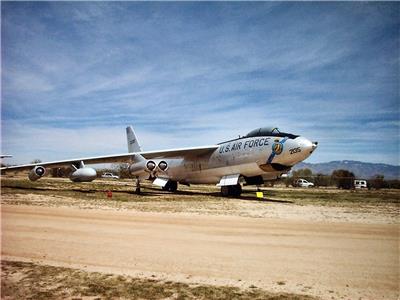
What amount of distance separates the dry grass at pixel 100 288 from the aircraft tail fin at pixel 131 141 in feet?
102

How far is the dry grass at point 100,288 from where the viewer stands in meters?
4.18

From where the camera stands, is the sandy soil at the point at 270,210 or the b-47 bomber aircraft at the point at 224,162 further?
the b-47 bomber aircraft at the point at 224,162

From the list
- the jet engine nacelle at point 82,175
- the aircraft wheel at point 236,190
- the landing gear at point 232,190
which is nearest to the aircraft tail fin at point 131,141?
the jet engine nacelle at point 82,175

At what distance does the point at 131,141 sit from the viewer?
37.2 meters

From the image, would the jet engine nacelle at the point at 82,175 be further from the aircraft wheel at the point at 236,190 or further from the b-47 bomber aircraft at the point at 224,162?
the aircraft wheel at the point at 236,190

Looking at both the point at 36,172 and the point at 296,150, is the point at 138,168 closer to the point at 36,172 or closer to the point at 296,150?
the point at 36,172

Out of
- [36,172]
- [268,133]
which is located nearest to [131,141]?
[36,172]

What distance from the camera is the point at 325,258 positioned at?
6016 millimetres

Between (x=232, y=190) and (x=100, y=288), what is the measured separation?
1908cm

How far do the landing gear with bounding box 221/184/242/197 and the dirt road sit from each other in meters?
12.5

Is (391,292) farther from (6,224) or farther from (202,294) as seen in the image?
(6,224)

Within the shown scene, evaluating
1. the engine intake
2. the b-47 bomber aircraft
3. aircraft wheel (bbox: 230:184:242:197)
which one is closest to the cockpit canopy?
the b-47 bomber aircraft

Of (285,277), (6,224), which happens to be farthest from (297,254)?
(6,224)

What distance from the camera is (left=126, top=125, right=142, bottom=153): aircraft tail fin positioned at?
118 feet
